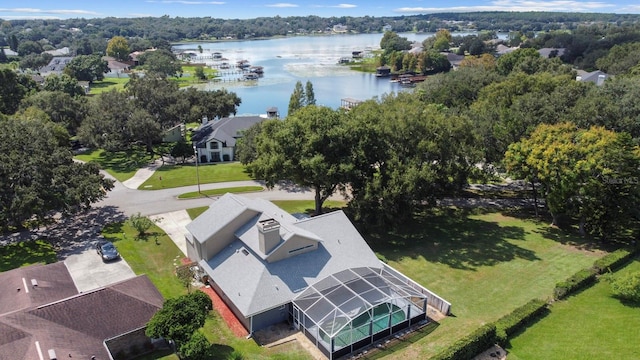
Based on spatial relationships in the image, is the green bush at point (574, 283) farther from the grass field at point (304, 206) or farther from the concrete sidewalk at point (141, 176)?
the concrete sidewalk at point (141, 176)

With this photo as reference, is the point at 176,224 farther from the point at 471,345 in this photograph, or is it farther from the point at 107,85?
the point at 107,85

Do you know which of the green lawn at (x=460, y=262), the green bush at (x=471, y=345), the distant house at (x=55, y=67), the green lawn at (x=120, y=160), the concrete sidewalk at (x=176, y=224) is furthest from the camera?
the distant house at (x=55, y=67)

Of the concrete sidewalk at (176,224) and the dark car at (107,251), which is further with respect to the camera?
the concrete sidewalk at (176,224)

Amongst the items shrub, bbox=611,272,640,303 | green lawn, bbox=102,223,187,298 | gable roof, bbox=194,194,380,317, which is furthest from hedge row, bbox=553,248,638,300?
green lawn, bbox=102,223,187,298

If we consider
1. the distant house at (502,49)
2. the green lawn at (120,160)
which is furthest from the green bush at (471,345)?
the distant house at (502,49)

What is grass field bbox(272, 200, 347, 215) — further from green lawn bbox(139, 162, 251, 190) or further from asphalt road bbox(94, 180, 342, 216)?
green lawn bbox(139, 162, 251, 190)

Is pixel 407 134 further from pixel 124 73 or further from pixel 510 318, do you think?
pixel 124 73
